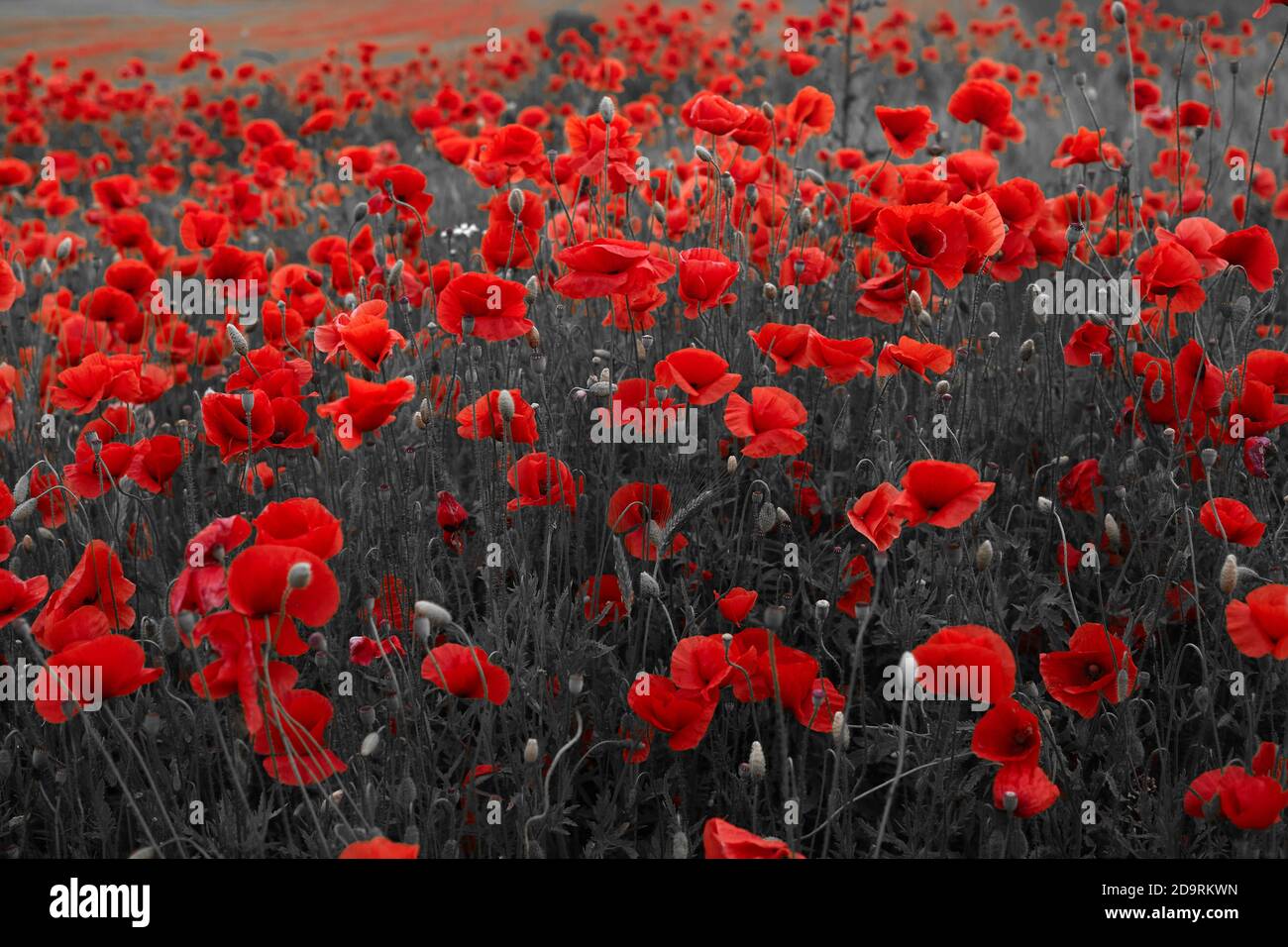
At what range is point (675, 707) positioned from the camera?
1.88 metres

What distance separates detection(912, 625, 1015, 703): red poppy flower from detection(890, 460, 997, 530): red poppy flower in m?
0.17

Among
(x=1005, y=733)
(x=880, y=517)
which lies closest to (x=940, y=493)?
(x=880, y=517)

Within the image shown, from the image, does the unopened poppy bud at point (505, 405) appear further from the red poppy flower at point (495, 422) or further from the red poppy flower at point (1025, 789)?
the red poppy flower at point (1025, 789)

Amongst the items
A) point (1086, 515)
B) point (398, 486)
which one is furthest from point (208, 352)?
point (1086, 515)

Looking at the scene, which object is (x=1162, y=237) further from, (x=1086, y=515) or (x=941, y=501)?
(x=941, y=501)

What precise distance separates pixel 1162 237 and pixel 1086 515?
72cm

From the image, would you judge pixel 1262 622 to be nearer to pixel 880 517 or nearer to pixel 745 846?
pixel 880 517

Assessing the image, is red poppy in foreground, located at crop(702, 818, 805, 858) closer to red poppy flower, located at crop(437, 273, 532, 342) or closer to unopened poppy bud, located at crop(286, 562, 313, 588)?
unopened poppy bud, located at crop(286, 562, 313, 588)

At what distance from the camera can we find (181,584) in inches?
65.6

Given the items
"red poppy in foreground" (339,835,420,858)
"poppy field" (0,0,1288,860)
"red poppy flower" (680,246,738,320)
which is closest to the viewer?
"red poppy in foreground" (339,835,420,858)

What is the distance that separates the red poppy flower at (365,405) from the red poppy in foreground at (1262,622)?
138cm

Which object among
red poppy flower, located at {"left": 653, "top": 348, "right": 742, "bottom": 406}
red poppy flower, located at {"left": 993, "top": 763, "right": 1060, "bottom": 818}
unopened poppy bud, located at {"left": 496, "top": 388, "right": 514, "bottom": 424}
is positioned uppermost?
red poppy flower, located at {"left": 653, "top": 348, "right": 742, "bottom": 406}

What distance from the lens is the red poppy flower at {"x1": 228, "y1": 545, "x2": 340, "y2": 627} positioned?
1.55m

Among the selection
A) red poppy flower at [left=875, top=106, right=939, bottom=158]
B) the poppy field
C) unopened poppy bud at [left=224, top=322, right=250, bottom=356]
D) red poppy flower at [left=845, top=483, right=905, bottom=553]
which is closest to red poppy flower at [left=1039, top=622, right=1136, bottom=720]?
the poppy field
